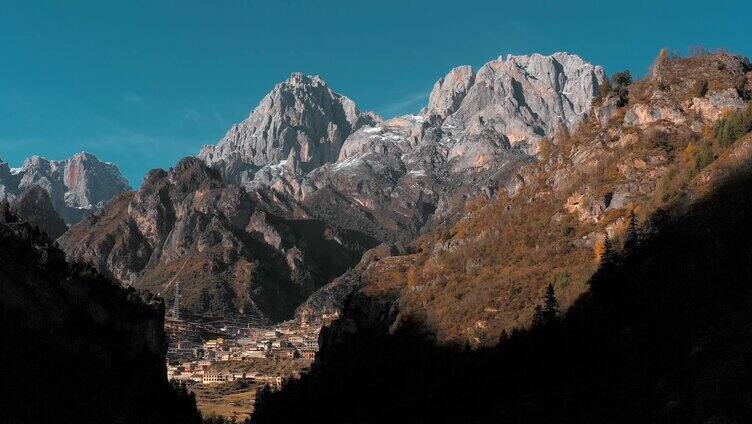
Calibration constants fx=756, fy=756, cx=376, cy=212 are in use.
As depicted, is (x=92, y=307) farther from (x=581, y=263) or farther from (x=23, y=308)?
(x=581, y=263)

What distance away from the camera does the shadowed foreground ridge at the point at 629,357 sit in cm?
5738

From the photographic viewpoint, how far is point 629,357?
67062mm

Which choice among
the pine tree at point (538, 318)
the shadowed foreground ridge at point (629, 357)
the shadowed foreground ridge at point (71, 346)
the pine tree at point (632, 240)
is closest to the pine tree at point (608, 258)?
the shadowed foreground ridge at point (629, 357)

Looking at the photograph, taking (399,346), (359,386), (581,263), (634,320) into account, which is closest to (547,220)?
(581,263)

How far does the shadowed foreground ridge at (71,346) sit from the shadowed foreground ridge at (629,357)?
2515 cm

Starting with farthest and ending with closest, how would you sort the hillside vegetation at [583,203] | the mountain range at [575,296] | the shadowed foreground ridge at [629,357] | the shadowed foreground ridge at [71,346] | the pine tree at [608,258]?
the hillside vegetation at [583,203] → the pine tree at [608,258] → the shadowed foreground ridge at [71,346] → the mountain range at [575,296] → the shadowed foreground ridge at [629,357]

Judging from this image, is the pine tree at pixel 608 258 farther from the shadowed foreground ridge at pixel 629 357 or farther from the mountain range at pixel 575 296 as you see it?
the mountain range at pixel 575 296

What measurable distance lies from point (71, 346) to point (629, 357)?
6350 cm

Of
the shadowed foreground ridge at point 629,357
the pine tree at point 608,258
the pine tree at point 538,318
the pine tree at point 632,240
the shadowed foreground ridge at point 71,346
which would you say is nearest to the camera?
the shadowed foreground ridge at point 629,357

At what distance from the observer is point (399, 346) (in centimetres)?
11244

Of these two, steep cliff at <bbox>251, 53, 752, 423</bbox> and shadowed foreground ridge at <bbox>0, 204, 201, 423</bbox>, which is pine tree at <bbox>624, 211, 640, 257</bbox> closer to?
steep cliff at <bbox>251, 53, 752, 423</bbox>

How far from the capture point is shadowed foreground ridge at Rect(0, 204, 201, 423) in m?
75.8

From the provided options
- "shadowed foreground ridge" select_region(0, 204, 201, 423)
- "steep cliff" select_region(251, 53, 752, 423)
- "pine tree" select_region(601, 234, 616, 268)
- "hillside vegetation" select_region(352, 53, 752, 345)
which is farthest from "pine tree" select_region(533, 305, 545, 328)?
"shadowed foreground ridge" select_region(0, 204, 201, 423)

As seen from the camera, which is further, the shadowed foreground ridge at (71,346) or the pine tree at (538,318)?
the pine tree at (538,318)
